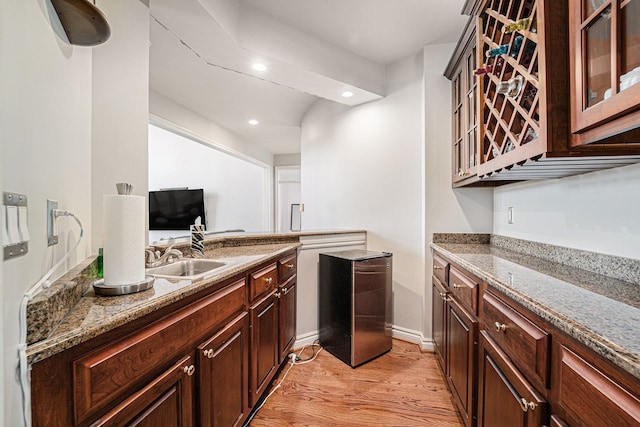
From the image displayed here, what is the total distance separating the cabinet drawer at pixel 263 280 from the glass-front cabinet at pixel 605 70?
1500mm

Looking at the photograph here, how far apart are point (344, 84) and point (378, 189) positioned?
105cm

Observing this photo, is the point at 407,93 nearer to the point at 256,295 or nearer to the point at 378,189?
the point at 378,189

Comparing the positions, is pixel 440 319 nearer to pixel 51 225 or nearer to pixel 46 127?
pixel 51 225

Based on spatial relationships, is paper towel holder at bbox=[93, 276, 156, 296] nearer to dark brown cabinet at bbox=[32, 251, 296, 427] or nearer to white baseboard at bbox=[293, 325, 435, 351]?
dark brown cabinet at bbox=[32, 251, 296, 427]

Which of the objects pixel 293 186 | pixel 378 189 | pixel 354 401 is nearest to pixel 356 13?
pixel 378 189

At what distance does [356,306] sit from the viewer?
2229 millimetres

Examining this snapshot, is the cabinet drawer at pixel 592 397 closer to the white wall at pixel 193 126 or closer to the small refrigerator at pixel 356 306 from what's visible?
the small refrigerator at pixel 356 306

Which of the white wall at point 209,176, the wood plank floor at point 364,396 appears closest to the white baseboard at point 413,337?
the wood plank floor at point 364,396

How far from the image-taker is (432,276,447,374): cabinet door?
1939mm

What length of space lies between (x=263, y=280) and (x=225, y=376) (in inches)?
21.5

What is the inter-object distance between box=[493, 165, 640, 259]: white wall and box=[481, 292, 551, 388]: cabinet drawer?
56 centimetres

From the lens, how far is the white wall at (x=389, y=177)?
2686 millimetres

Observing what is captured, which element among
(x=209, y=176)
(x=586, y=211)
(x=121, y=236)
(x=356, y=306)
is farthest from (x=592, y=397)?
(x=209, y=176)

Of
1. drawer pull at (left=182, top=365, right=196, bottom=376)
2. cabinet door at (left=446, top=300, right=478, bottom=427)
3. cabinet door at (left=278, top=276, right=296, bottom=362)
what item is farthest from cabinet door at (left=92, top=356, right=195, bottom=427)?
cabinet door at (left=446, top=300, right=478, bottom=427)
